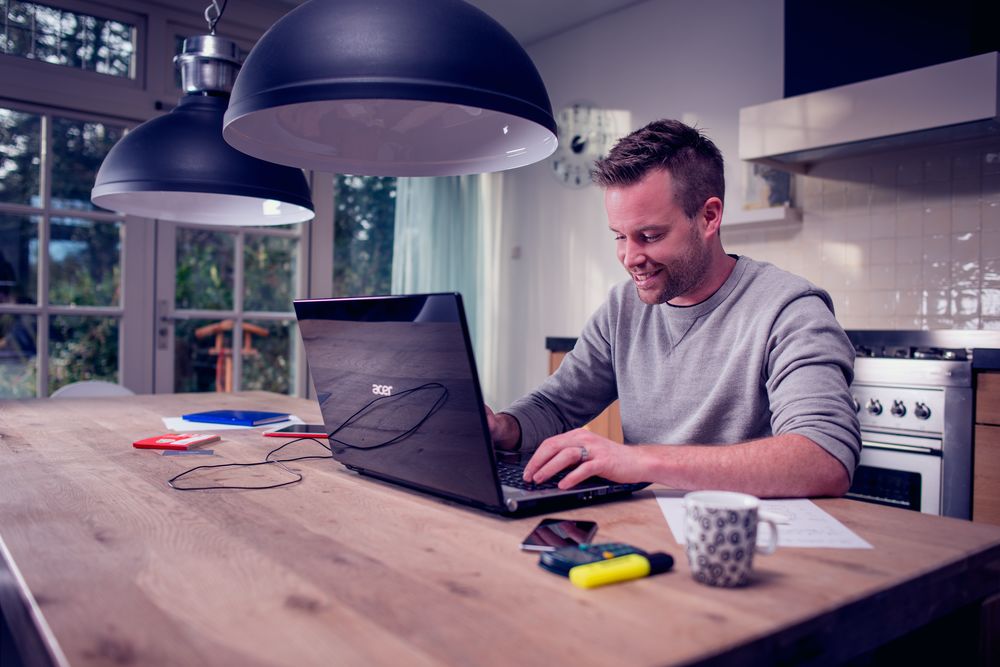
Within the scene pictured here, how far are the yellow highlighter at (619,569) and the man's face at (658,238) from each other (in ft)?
2.71

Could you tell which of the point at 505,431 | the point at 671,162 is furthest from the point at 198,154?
the point at 671,162

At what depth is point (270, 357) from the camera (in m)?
4.00

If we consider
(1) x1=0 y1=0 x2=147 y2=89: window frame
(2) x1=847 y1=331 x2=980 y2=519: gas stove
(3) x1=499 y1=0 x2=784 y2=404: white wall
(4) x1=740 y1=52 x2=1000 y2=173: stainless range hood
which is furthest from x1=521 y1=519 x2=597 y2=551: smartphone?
(1) x1=0 y1=0 x2=147 y2=89: window frame

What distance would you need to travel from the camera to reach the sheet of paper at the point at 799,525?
2.70ft

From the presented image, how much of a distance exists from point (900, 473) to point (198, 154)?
217cm

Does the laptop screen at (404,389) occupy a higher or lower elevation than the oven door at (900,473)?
higher

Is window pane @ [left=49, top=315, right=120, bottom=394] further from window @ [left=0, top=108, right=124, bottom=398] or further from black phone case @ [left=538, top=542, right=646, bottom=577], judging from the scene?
black phone case @ [left=538, top=542, right=646, bottom=577]

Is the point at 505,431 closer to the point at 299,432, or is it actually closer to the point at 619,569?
the point at 299,432

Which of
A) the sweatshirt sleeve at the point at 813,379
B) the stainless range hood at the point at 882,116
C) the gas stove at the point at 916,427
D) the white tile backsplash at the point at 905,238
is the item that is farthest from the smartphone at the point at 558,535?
the white tile backsplash at the point at 905,238

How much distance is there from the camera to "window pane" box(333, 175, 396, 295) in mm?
4348

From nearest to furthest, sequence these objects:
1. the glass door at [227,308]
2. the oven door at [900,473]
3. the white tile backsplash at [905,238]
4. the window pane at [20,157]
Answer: the oven door at [900,473] < the white tile backsplash at [905,238] < the window pane at [20,157] < the glass door at [227,308]

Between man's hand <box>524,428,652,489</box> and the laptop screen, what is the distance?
0.12 meters

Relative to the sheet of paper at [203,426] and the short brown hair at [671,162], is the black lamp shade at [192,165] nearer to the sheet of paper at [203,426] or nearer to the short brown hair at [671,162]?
the sheet of paper at [203,426]

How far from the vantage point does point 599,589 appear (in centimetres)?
68
